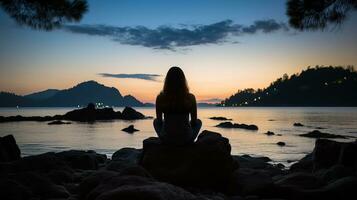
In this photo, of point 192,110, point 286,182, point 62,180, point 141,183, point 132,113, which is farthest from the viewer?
point 132,113

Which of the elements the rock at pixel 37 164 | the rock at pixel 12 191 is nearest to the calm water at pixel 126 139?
the rock at pixel 37 164

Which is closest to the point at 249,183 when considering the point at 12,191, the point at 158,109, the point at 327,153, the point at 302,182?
the point at 302,182

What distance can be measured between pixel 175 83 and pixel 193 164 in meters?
1.67

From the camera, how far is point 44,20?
13406 mm

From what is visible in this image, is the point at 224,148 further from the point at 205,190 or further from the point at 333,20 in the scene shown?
the point at 333,20

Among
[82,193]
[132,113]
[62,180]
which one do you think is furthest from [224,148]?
[132,113]

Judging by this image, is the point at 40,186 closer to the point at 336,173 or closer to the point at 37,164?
the point at 37,164

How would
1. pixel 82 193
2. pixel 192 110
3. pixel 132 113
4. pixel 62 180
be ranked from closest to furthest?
pixel 82 193 → pixel 192 110 → pixel 62 180 → pixel 132 113

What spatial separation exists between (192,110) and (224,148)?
Result: 105 centimetres

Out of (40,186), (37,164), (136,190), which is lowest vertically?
(37,164)

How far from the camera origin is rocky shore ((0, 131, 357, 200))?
4684 mm

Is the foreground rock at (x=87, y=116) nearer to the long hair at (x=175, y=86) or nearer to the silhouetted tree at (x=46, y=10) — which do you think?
the silhouetted tree at (x=46, y=10)

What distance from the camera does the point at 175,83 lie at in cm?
Answer: 737

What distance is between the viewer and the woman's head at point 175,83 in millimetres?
7348
